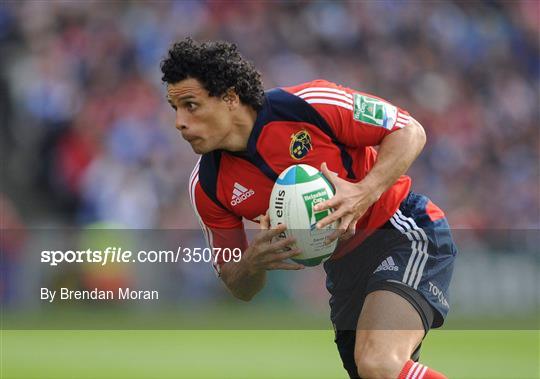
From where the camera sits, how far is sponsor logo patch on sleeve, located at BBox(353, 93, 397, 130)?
4836 millimetres

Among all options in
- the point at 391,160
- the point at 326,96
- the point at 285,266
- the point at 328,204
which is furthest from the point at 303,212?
the point at 326,96

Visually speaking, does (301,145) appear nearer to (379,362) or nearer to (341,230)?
(341,230)

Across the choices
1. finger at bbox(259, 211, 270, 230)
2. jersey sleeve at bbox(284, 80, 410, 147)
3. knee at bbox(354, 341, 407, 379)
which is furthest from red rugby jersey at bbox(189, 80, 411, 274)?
knee at bbox(354, 341, 407, 379)

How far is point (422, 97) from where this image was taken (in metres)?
14.3

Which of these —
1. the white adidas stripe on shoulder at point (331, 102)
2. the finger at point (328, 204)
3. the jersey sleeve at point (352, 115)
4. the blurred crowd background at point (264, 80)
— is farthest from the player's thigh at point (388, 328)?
the blurred crowd background at point (264, 80)

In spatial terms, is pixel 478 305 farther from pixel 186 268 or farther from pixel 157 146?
pixel 157 146

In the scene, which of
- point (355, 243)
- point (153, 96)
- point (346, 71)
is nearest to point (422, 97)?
point (346, 71)

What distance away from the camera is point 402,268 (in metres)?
4.90

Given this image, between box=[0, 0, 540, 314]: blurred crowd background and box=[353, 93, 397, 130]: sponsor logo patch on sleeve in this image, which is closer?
box=[353, 93, 397, 130]: sponsor logo patch on sleeve

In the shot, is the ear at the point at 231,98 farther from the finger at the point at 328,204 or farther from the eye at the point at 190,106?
the finger at the point at 328,204

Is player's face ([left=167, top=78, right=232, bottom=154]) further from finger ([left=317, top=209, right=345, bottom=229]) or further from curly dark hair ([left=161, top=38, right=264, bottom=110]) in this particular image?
finger ([left=317, top=209, right=345, bottom=229])

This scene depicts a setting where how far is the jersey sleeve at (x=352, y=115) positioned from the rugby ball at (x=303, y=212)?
0.30m

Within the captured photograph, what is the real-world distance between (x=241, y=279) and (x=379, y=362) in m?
0.96

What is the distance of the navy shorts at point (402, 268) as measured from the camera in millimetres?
4863
